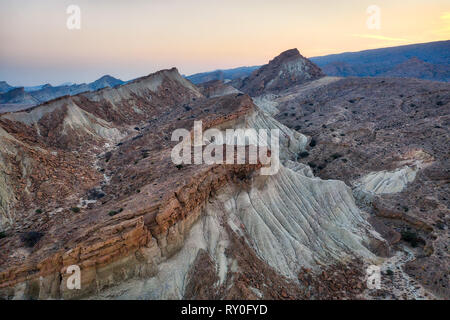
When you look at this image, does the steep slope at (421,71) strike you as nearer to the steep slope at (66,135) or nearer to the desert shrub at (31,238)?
the steep slope at (66,135)

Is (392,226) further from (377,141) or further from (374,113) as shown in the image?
(374,113)

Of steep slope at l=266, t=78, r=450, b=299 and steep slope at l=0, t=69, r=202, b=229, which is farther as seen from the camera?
steep slope at l=266, t=78, r=450, b=299

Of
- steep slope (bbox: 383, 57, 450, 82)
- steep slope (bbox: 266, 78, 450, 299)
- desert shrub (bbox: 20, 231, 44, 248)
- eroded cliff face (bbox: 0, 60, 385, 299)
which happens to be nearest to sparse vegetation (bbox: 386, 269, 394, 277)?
steep slope (bbox: 266, 78, 450, 299)

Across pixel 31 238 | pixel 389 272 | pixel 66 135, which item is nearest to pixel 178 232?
pixel 31 238

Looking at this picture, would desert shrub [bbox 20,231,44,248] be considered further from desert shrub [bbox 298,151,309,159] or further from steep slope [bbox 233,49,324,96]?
steep slope [bbox 233,49,324,96]

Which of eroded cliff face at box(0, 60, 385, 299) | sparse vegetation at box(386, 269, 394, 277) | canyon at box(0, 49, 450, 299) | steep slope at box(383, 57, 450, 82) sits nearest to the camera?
eroded cliff face at box(0, 60, 385, 299)

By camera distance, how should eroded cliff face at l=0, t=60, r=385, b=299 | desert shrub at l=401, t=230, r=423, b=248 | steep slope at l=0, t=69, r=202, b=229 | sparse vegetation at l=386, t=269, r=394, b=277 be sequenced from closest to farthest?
1. eroded cliff face at l=0, t=60, r=385, b=299
2. sparse vegetation at l=386, t=269, r=394, b=277
3. steep slope at l=0, t=69, r=202, b=229
4. desert shrub at l=401, t=230, r=423, b=248

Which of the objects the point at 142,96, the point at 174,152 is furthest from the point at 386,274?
the point at 142,96

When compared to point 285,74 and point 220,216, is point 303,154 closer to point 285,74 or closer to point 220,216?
point 220,216
